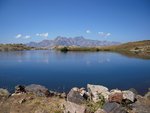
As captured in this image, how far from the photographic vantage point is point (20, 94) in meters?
17.4

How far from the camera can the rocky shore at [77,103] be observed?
1288cm

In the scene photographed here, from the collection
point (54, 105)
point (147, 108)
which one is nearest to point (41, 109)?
point (54, 105)

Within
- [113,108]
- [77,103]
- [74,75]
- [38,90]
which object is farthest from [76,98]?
[74,75]

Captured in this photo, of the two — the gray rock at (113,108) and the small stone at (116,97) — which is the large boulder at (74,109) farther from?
the small stone at (116,97)

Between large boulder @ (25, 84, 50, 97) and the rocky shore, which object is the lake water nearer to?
large boulder @ (25, 84, 50, 97)

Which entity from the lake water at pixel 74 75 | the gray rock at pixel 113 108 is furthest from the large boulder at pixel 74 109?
the lake water at pixel 74 75

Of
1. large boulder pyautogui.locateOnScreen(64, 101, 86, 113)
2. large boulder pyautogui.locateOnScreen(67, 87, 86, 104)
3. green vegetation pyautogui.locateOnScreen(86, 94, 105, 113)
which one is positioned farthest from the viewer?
large boulder pyautogui.locateOnScreen(67, 87, 86, 104)

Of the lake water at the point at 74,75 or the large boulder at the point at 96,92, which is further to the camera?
the lake water at the point at 74,75

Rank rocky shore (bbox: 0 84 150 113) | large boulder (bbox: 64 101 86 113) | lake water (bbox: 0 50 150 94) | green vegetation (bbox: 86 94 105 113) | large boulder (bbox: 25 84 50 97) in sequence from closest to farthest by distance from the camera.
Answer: large boulder (bbox: 64 101 86 113), rocky shore (bbox: 0 84 150 113), green vegetation (bbox: 86 94 105 113), large boulder (bbox: 25 84 50 97), lake water (bbox: 0 50 150 94)

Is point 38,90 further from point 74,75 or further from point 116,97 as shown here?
point 74,75

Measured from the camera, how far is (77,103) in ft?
48.9

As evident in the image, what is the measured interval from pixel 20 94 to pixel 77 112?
6.99 metres

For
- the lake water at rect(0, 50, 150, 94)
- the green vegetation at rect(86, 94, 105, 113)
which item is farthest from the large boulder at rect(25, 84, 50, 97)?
the lake water at rect(0, 50, 150, 94)

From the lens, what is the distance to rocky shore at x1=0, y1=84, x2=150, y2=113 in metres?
12.9
